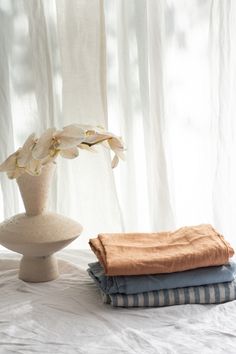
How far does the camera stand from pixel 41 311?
102 centimetres

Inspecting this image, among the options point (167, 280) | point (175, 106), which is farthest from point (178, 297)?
point (175, 106)

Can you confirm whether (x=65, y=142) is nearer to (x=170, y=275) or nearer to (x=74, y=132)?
(x=74, y=132)

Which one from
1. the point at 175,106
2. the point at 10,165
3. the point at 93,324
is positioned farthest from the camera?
the point at 175,106

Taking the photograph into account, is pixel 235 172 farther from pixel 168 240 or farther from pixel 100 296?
pixel 100 296

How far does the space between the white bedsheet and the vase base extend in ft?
0.06

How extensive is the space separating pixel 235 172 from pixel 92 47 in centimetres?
54

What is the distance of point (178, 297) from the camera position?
103 cm

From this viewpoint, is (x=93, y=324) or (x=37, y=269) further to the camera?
(x=37, y=269)

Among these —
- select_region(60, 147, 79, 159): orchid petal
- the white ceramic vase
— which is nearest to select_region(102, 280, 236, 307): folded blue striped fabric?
the white ceramic vase

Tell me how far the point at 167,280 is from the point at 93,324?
0.17 metres

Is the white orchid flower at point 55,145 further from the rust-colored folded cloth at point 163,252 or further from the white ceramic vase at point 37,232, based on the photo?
the rust-colored folded cloth at point 163,252

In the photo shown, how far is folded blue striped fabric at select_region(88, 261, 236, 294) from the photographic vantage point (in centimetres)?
101

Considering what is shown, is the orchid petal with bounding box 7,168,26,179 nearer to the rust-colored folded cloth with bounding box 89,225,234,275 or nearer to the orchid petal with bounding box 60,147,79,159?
the orchid petal with bounding box 60,147,79,159

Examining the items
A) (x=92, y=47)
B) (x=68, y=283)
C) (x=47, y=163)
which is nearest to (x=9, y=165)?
(x=47, y=163)
